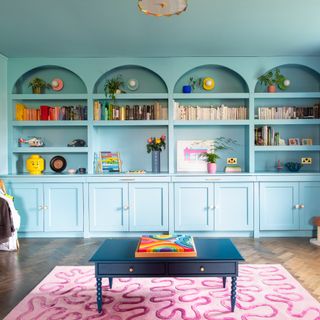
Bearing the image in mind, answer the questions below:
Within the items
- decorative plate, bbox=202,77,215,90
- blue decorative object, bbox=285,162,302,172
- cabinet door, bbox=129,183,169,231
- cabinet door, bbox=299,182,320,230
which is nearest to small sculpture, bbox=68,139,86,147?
cabinet door, bbox=129,183,169,231

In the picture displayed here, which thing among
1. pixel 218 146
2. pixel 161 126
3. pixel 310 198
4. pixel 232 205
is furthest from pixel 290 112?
pixel 161 126

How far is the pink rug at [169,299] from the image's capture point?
2.43m

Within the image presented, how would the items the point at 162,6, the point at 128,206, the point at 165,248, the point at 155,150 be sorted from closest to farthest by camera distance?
the point at 162,6 → the point at 165,248 → the point at 128,206 → the point at 155,150

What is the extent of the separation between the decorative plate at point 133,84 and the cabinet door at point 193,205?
1.64m

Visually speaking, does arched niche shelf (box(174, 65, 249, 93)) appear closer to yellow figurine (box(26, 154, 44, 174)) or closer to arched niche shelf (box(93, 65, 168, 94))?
arched niche shelf (box(93, 65, 168, 94))

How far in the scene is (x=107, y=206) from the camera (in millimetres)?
4633

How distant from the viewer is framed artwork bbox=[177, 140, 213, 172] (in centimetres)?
507

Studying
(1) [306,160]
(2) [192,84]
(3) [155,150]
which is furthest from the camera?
(2) [192,84]

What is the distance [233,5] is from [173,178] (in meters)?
2.33

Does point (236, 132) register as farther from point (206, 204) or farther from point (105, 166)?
point (105, 166)

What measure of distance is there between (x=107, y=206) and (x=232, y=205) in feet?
5.83

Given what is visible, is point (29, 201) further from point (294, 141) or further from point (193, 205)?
point (294, 141)

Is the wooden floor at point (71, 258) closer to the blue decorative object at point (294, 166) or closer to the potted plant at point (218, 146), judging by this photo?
the blue decorative object at point (294, 166)

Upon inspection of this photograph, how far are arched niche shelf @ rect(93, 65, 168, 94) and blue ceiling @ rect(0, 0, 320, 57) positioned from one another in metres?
0.41
